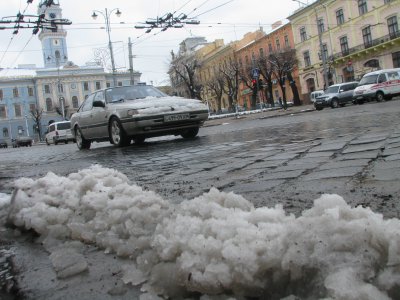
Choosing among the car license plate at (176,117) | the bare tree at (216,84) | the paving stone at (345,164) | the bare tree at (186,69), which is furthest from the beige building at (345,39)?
the paving stone at (345,164)

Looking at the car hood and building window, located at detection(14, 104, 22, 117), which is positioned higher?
building window, located at detection(14, 104, 22, 117)

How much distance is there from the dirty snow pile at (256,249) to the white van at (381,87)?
23.9 metres

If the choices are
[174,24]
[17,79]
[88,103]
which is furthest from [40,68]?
[88,103]

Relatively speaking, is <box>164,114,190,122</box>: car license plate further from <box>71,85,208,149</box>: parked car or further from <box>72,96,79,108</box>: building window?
<box>72,96,79,108</box>: building window

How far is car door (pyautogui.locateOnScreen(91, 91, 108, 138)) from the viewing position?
A: 29.3ft

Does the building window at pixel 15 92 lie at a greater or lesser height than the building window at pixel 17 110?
greater

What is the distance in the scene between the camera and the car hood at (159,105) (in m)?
8.06

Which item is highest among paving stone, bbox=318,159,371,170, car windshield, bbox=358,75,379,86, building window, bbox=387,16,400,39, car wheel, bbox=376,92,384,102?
building window, bbox=387,16,400,39

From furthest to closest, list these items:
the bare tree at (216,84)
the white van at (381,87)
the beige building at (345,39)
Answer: the bare tree at (216,84)
the beige building at (345,39)
the white van at (381,87)

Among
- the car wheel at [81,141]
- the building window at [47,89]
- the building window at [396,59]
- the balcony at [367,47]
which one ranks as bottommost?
the car wheel at [81,141]

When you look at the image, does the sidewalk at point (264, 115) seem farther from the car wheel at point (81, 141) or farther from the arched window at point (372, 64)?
the car wheel at point (81, 141)

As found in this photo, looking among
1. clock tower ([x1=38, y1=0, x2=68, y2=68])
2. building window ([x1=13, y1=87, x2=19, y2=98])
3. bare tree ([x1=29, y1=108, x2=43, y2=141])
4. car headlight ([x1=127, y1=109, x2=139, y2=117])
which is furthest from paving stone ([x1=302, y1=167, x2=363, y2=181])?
building window ([x1=13, y1=87, x2=19, y2=98])

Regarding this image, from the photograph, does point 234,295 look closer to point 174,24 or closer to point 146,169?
point 146,169

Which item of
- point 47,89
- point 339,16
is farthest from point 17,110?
point 339,16
